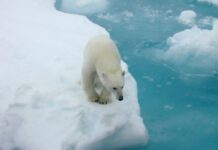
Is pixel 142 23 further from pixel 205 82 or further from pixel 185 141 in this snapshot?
pixel 185 141

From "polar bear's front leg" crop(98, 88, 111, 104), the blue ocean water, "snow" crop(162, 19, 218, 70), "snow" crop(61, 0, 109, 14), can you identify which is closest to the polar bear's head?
"polar bear's front leg" crop(98, 88, 111, 104)

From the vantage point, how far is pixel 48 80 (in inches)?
141

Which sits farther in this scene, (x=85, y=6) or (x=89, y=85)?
(x=85, y=6)

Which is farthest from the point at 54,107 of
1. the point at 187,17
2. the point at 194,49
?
the point at 187,17

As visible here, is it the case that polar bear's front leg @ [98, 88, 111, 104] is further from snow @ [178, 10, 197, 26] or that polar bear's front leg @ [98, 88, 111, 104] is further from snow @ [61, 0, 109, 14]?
snow @ [61, 0, 109, 14]

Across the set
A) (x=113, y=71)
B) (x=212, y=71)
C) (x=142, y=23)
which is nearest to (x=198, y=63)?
(x=212, y=71)

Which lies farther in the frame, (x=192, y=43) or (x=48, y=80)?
(x=192, y=43)

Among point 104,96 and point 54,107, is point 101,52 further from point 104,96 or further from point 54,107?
point 54,107

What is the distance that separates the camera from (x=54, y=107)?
329cm

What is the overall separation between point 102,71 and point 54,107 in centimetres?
51

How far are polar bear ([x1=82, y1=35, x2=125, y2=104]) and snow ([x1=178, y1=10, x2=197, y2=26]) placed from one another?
2572 millimetres

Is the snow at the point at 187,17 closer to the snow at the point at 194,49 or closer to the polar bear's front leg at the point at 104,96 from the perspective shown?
the snow at the point at 194,49

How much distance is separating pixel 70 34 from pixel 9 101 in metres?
1.46

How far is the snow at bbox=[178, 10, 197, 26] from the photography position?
5758 mm
